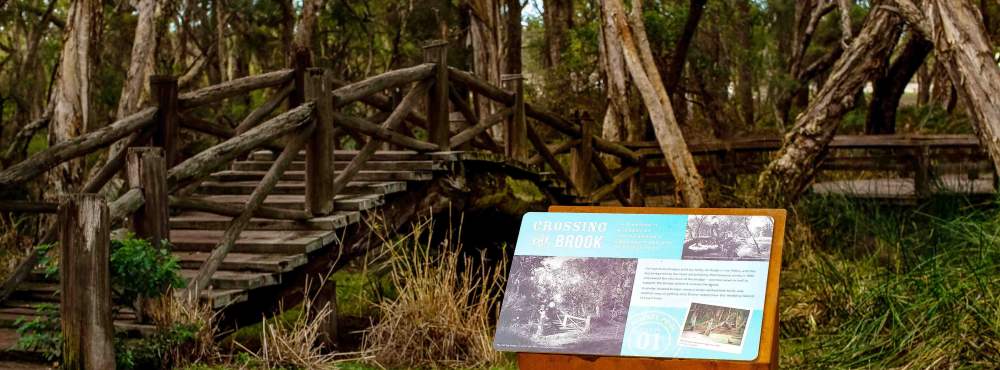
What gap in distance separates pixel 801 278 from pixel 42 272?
20.1ft

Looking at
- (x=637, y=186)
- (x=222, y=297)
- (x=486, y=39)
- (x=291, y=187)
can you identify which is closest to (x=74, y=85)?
(x=291, y=187)

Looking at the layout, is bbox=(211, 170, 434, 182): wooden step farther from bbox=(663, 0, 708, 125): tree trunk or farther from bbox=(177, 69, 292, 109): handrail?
bbox=(663, 0, 708, 125): tree trunk

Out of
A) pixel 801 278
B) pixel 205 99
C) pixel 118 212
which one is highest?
pixel 205 99

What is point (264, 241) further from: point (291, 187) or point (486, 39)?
point (486, 39)

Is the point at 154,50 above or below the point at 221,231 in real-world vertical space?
above

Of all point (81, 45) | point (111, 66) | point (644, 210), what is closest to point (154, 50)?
point (81, 45)

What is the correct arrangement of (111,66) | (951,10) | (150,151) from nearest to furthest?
(150,151), (951,10), (111,66)

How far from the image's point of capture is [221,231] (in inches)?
368

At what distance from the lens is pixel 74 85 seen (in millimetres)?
12758

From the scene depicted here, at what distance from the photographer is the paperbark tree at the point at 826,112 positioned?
1191 centimetres

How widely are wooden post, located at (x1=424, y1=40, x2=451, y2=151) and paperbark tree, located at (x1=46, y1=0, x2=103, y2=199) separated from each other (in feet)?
13.4

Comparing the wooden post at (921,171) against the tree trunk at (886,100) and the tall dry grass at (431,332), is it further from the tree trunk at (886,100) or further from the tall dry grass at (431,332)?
Result: the tall dry grass at (431,332)

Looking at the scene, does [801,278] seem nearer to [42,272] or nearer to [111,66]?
[42,272]

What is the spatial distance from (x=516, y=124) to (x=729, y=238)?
755cm
